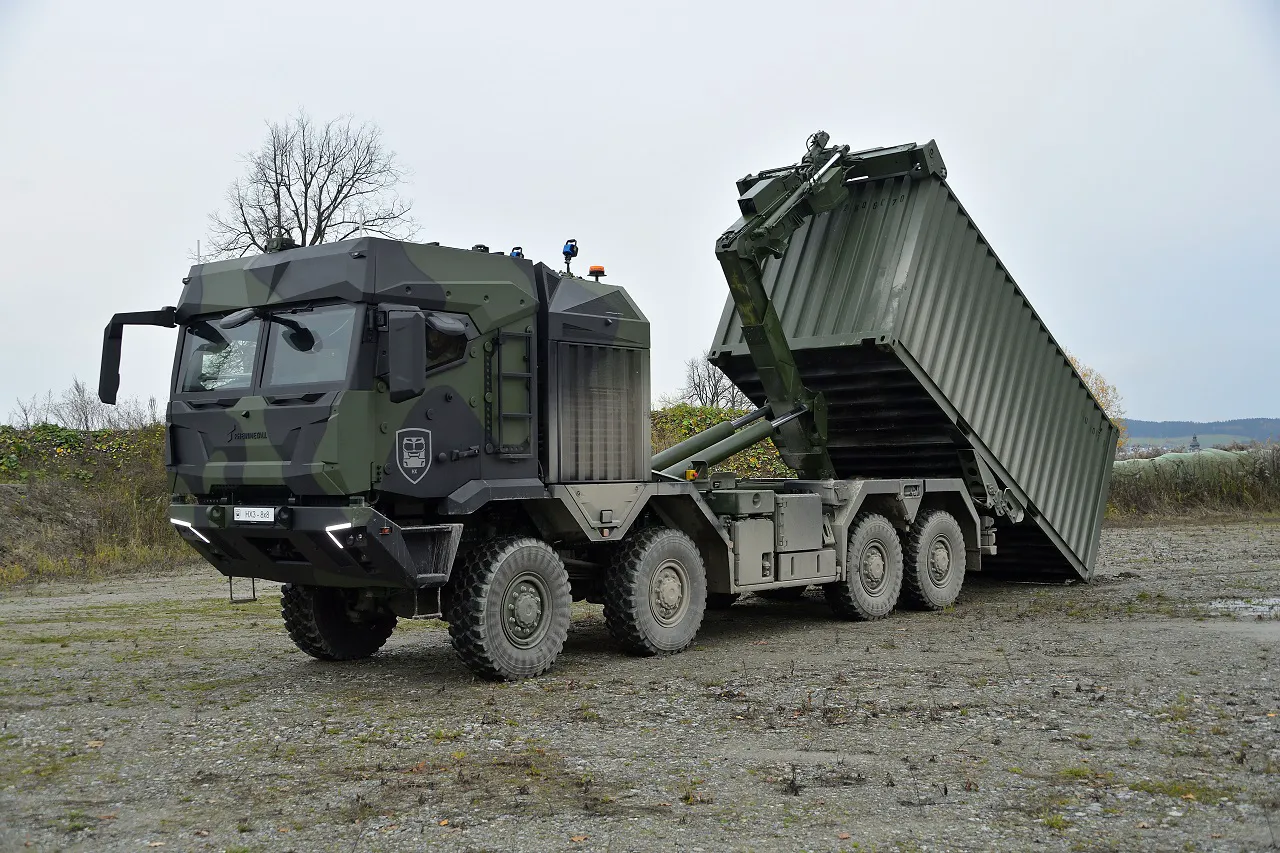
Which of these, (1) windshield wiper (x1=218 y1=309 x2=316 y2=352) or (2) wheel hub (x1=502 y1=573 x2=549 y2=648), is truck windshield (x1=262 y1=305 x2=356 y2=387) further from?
(2) wheel hub (x1=502 y1=573 x2=549 y2=648)

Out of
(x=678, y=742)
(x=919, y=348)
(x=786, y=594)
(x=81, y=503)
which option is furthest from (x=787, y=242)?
(x=81, y=503)

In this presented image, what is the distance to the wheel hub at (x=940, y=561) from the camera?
12.3 m

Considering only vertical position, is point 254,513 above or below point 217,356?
below

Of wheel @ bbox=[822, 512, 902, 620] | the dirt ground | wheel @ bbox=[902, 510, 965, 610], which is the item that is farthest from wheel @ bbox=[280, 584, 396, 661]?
wheel @ bbox=[902, 510, 965, 610]

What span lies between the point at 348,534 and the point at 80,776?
6.74ft

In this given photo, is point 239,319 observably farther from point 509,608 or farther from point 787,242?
point 787,242

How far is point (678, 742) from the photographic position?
253 inches

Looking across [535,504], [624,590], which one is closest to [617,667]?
[624,590]

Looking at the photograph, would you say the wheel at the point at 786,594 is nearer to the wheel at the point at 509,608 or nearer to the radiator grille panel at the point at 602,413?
the radiator grille panel at the point at 602,413

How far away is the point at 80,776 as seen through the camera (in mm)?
5930

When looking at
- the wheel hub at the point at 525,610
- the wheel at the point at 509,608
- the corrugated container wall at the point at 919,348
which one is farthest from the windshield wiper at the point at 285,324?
the corrugated container wall at the point at 919,348

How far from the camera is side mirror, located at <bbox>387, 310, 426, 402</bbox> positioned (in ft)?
23.7

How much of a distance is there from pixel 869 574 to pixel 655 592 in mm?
3029

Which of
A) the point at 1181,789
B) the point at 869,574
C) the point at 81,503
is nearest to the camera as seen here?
the point at 1181,789
